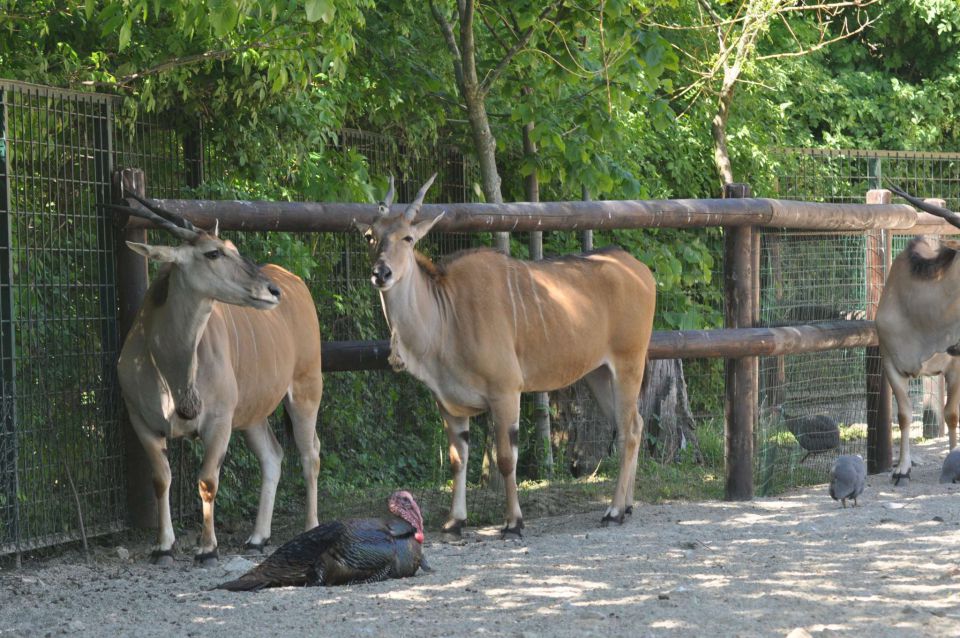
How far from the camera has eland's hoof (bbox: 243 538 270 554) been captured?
256 inches

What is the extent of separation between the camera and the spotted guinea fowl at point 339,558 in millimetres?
5344

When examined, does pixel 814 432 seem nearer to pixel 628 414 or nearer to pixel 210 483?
pixel 628 414

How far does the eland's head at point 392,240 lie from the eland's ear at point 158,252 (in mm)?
1017

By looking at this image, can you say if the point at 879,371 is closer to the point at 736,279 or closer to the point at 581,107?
the point at 736,279

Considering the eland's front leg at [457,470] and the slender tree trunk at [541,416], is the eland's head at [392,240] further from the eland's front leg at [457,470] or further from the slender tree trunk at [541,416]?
the slender tree trunk at [541,416]

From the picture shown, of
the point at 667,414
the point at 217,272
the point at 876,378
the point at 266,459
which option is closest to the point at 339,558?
the point at 217,272

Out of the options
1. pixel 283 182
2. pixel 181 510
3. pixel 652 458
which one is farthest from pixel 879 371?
pixel 181 510

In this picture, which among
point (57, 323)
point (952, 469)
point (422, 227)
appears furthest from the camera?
point (952, 469)

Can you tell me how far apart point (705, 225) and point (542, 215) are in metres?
1.10

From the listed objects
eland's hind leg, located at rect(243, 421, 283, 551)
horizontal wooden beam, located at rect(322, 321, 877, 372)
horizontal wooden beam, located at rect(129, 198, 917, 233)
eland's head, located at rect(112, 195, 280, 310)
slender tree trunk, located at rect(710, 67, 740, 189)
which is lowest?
eland's hind leg, located at rect(243, 421, 283, 551)

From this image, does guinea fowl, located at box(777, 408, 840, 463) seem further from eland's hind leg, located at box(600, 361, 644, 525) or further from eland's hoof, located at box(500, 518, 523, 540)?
eland's hoof, located at box(500, 518, 523, 540)

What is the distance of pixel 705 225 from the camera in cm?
786

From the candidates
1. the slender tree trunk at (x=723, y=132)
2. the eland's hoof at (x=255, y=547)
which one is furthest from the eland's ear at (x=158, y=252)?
the slender tree trunk at (x=723, y=132)

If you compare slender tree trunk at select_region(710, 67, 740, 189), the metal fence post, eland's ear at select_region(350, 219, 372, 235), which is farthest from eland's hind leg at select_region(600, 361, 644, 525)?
slender tree trunk at select_region(710, 67, 740, 189)
